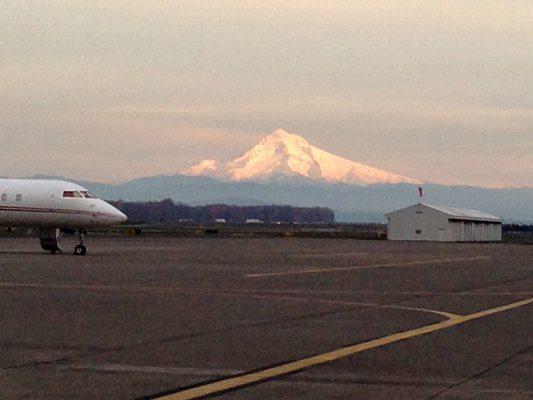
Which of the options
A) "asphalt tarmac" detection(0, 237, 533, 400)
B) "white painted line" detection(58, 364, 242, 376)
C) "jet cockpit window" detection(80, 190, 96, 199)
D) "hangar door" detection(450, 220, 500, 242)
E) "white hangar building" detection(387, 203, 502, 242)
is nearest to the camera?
"asphalt tarmac" detection(0, 237, 533, 400)

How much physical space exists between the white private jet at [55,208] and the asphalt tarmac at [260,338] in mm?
19484

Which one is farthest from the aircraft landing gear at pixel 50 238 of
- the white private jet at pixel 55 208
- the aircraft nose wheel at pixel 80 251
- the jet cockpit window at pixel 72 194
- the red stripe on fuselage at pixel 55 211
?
the jet cockpit window at pixel 72 194

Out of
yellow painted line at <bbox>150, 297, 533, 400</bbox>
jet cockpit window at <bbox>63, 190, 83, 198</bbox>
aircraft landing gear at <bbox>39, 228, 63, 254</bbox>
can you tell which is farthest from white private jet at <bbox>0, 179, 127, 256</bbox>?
yellow painted line at <bbox>150, 297, 533, 400</bbox>

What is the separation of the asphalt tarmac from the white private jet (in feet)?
63.9

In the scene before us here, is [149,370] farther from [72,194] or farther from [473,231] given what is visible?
[473,231]

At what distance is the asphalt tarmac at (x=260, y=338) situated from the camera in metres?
14.8

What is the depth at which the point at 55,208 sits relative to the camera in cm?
5962

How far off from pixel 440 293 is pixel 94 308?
1178 centimetres

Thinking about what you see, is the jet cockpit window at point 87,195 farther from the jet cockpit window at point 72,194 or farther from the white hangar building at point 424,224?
the white hangar building at point 424,224

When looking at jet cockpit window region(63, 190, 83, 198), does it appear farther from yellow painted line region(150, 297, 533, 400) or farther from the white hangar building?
the white hangar building

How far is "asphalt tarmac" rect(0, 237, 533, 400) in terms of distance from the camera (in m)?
14.8

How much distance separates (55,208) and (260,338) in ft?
133

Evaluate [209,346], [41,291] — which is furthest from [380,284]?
[209,346]

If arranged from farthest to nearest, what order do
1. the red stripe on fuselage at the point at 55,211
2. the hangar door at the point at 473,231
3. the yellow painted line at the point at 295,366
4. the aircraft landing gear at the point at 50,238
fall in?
1. the hangar door at the point at 473,231
2. the aircraft landing gear at the point at 50,238
3. the red stripe on fuselage at the point at 55,211
4. the yellow painted line at the point at 295,366
